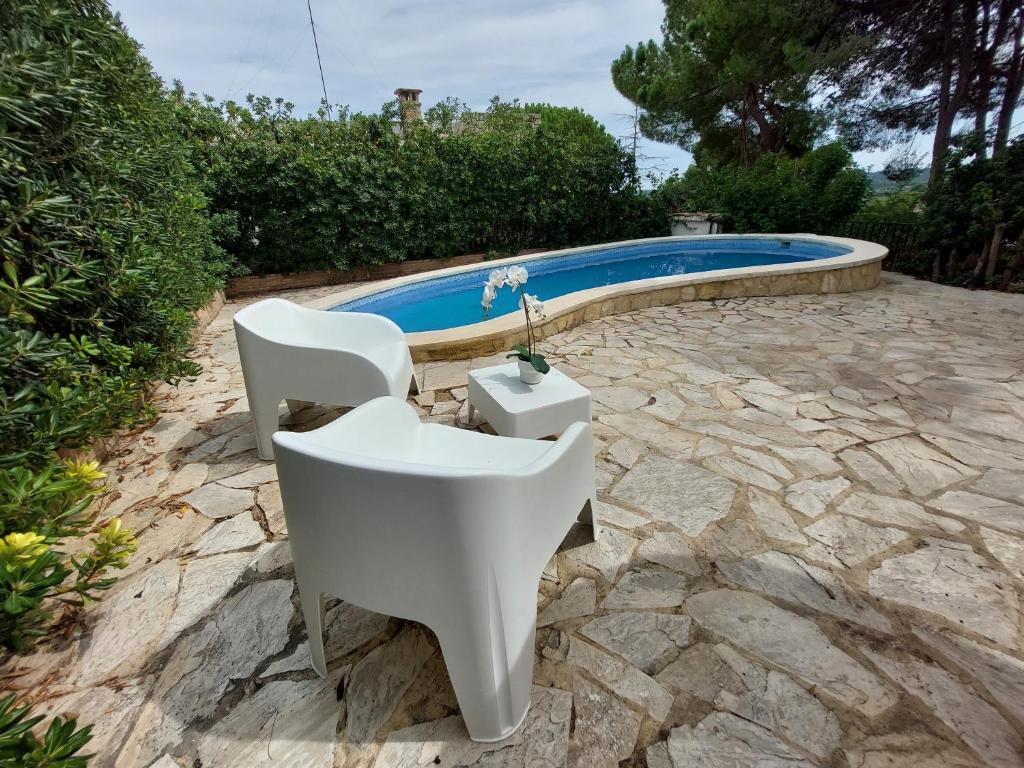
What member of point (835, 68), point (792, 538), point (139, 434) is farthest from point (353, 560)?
point (835, 68)

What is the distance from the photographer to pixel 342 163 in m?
7.31

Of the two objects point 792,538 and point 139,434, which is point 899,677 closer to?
point 792,538

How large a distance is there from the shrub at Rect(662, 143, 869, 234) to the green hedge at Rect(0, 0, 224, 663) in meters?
10.2

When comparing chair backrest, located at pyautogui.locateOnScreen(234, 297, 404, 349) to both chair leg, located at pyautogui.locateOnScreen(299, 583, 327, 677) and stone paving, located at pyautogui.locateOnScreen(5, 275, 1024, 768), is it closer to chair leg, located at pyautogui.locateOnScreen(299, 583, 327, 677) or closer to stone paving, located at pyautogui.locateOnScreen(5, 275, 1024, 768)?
stone paving, located at pyautogui.locateOnScreen(5, 275, 1024, 768)

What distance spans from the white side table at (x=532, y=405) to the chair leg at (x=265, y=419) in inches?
42.8

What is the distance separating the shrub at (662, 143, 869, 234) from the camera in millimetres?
8750

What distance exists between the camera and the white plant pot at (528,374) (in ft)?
7.73

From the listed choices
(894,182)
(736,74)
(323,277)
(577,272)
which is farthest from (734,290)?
(894,182)

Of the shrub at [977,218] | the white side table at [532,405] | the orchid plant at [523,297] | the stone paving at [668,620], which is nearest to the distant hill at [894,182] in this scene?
the shrub at [977,218]

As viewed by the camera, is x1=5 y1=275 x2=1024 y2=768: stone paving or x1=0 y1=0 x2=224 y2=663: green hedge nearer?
x1=5 y1=275 x2=1024 y2=768: stone paving

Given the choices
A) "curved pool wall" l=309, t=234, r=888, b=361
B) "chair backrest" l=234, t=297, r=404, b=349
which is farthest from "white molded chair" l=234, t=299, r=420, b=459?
"curved pool wall" l=309, t=234, r=888, b=361

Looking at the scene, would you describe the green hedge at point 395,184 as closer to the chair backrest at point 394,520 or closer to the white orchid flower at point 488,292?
the white orchid flower at point 488,292

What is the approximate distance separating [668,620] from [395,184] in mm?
7981

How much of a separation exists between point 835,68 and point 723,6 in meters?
3.15
